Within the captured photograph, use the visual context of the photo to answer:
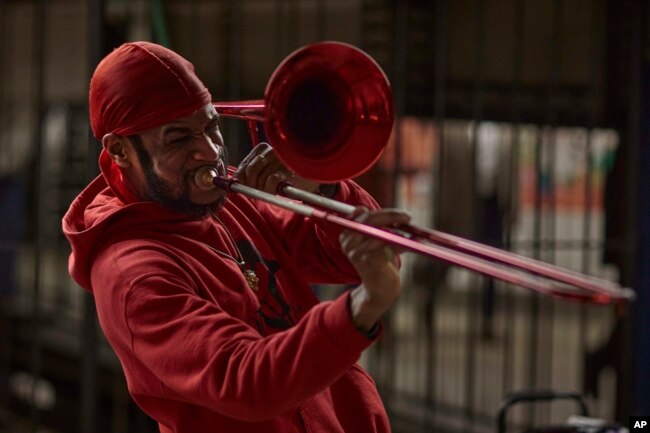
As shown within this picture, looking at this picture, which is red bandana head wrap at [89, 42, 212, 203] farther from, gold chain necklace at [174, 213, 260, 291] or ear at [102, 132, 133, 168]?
gold chain necklace at [174, 213, 260, 291]

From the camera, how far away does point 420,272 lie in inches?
278

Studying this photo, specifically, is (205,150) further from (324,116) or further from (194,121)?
(324,116)

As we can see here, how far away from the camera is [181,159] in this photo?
1.62m

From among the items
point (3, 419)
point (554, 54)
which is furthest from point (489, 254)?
point (3, 419)

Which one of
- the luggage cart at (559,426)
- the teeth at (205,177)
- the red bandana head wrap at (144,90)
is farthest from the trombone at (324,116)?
the luggage cart at (559,426)

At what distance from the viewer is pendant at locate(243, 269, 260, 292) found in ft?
5.53

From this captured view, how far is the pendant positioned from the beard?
13 centimetres

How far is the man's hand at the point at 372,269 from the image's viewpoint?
1.31m

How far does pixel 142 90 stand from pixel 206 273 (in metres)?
0.31

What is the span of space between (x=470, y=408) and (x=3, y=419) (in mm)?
2628

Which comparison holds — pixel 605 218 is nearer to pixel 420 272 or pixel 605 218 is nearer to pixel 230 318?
pixel 420 272

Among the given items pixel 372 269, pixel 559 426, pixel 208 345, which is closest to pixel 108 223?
pixel 208 345

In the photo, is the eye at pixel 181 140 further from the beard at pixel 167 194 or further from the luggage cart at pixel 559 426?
the luggage cart at pixel 559 426

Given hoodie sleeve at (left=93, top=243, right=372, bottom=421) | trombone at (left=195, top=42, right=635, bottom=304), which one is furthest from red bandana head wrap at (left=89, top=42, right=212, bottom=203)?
hoodie sleeve at (left=93, top=243, right=372, bottom=421)
